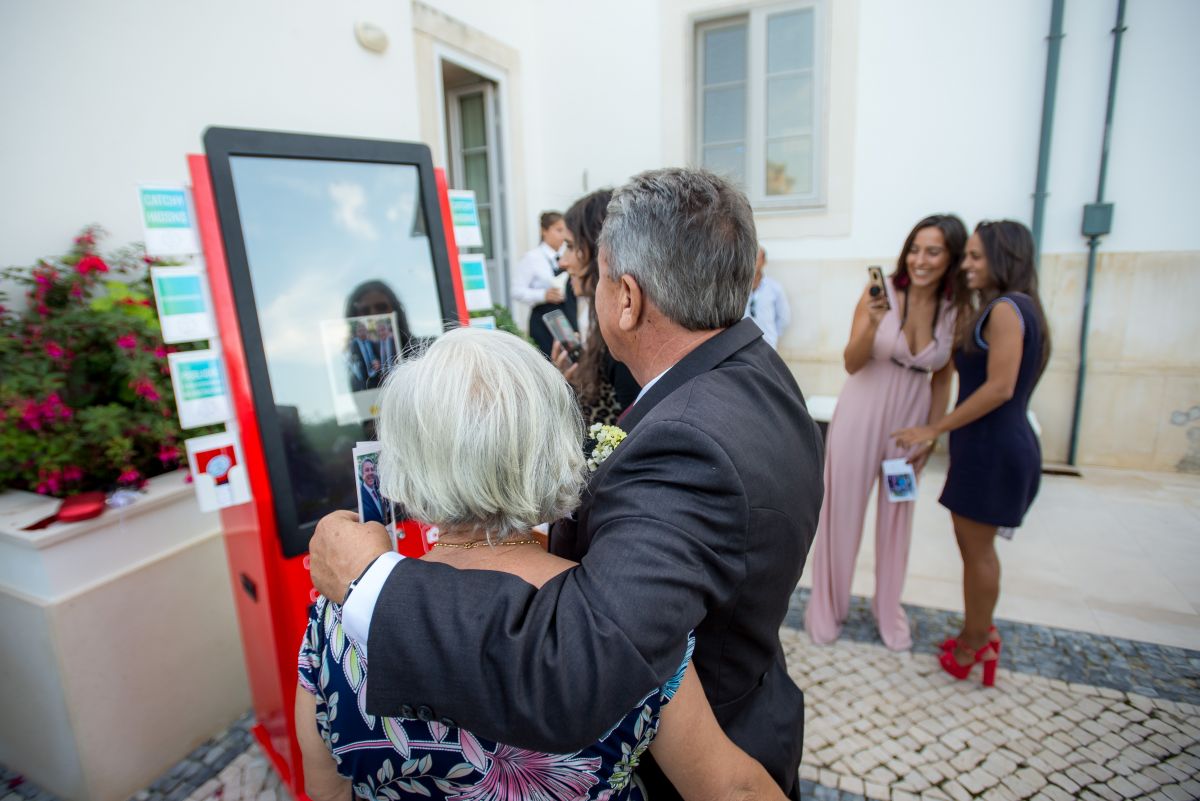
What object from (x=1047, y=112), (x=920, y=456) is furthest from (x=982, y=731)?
(x=1047, y=112)

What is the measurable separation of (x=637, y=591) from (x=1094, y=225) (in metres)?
5.37

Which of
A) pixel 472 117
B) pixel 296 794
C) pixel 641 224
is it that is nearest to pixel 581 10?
pixel 472 117

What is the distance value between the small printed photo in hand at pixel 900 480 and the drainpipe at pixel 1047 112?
2.68 m

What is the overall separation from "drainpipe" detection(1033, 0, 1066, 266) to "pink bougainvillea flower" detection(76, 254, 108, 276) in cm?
522

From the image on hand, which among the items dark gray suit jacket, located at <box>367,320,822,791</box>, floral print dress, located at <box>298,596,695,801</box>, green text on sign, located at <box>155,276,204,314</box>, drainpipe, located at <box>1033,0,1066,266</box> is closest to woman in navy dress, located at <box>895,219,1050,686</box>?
dark gray suit jacket, located at <box>367,320,822,791</box>

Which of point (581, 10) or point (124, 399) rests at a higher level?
point (581, 10)

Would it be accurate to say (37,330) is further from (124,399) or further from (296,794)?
(296,794)

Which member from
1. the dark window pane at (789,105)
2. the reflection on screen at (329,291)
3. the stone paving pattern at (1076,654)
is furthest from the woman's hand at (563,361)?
the dark window pane at (789,105)

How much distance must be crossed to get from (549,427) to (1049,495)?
15.7 feet

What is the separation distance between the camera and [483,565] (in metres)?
0.95

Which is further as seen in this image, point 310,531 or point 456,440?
point 310,531

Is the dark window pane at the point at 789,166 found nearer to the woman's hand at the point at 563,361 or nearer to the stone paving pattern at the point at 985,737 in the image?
the woman's hand at the point at 563,361

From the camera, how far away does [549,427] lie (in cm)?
100

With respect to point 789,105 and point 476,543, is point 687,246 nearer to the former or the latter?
point 476,543
